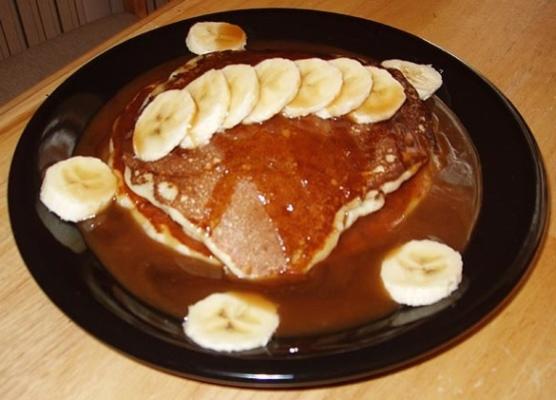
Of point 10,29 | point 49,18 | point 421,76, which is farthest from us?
point 49,18

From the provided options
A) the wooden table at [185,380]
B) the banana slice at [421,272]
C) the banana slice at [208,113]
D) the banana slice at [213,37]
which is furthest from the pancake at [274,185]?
the banana slice at [213,37]

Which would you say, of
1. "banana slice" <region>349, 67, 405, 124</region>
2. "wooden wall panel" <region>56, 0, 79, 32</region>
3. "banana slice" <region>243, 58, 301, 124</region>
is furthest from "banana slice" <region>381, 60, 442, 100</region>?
"wooden wall panel" <region>56, 0, 79, 32</region>

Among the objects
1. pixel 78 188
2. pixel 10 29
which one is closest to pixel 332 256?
pixel 78 188

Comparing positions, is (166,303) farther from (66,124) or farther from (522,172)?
(522,172)

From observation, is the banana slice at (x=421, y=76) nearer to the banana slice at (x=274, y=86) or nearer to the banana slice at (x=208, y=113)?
the banana slice at (x=274, y=86)

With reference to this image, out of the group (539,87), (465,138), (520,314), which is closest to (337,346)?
(520,314)

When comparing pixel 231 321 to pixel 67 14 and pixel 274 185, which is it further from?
pixel 67 14
